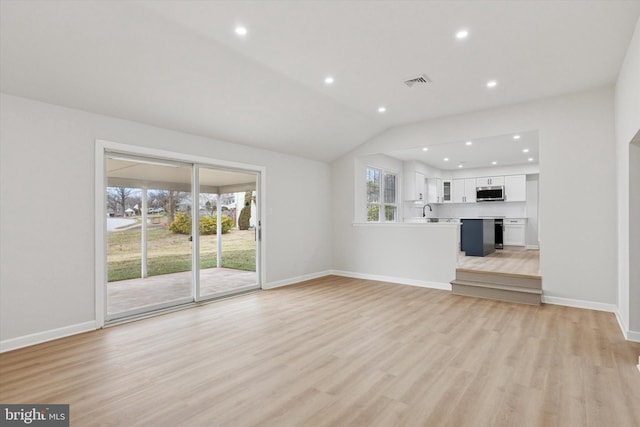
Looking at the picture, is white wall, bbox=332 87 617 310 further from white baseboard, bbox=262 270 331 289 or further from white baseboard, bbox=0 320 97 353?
white baseboard, bbox=0 320 97 353

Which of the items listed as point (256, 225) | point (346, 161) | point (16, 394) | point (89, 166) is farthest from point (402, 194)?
point (16, 394)

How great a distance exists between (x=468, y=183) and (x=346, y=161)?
5311 mm

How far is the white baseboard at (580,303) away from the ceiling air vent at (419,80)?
3.49 metres

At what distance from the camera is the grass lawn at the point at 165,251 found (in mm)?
4105

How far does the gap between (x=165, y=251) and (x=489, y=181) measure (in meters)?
9.16

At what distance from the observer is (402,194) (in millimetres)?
8805

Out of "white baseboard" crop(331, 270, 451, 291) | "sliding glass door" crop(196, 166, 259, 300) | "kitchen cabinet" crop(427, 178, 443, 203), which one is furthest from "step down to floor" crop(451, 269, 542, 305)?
"kitchen cabinet" crop(427, 178, 443, 203)

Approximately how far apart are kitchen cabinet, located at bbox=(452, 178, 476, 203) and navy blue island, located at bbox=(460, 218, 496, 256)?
2.30 metres

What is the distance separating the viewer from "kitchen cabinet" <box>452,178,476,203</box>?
33.4 feet

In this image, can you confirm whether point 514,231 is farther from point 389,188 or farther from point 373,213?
point 373,213

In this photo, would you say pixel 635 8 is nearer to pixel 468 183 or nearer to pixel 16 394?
pixel 16 394

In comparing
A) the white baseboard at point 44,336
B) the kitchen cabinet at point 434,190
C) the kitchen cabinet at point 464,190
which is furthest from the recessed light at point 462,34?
the kitchen cabinet at point 464,190

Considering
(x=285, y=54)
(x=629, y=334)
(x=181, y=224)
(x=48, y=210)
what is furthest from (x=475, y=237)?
(x=48, y=210)

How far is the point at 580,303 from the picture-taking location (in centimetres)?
441
